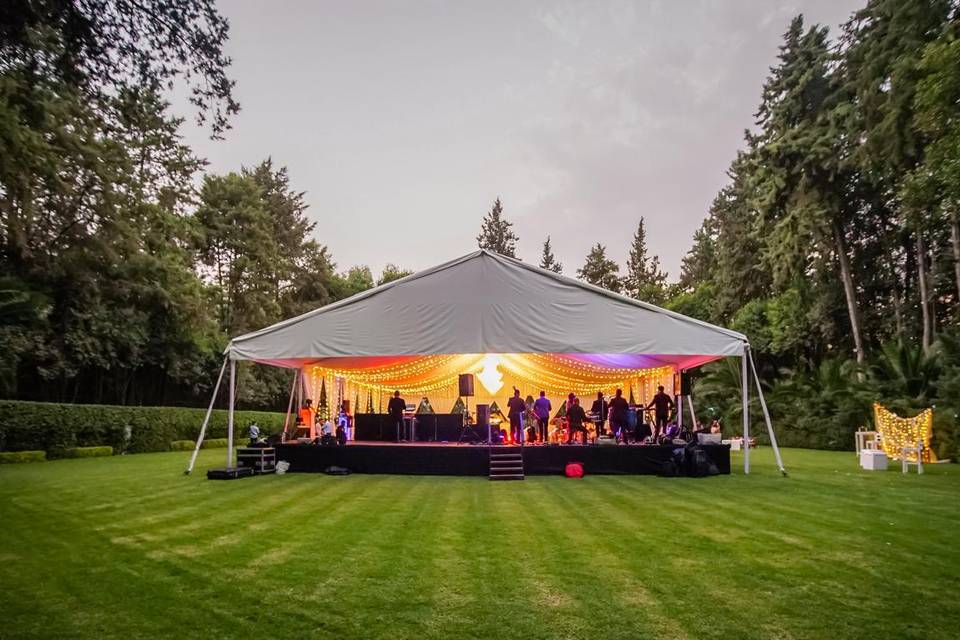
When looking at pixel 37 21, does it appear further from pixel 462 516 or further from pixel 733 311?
pixel 733 311

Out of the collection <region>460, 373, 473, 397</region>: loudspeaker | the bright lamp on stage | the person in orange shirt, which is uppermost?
the bright lamp on stage

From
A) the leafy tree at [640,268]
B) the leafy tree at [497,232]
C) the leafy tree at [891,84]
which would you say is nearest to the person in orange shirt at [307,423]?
the leafy tree at [891,84]

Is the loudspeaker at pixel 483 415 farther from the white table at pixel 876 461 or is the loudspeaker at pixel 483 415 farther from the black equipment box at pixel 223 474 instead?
the white table at pixel 876 461

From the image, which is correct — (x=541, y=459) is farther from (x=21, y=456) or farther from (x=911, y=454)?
(x=21, y=456)

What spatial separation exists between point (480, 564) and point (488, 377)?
11734 millimetres

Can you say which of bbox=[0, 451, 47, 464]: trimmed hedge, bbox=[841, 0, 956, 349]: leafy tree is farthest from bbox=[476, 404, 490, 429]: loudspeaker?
bbox=[841, 0, 956, 349]: leafy tree

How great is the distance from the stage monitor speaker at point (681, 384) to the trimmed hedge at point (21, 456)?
15.3 meters

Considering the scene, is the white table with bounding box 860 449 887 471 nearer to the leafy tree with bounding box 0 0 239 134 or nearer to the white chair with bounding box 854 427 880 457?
the white chair with bounding box 854 427 880 457

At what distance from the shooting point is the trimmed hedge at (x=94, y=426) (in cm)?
1392

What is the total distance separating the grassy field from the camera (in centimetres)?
351

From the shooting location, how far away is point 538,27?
12.9 m

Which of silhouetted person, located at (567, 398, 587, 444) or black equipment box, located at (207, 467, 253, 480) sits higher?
silhouetted person, located at (567, 398, 587, 444)

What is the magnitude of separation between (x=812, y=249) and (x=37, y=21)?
23934 millimetres

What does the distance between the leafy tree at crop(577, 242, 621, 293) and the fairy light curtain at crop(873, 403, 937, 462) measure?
3336cm
